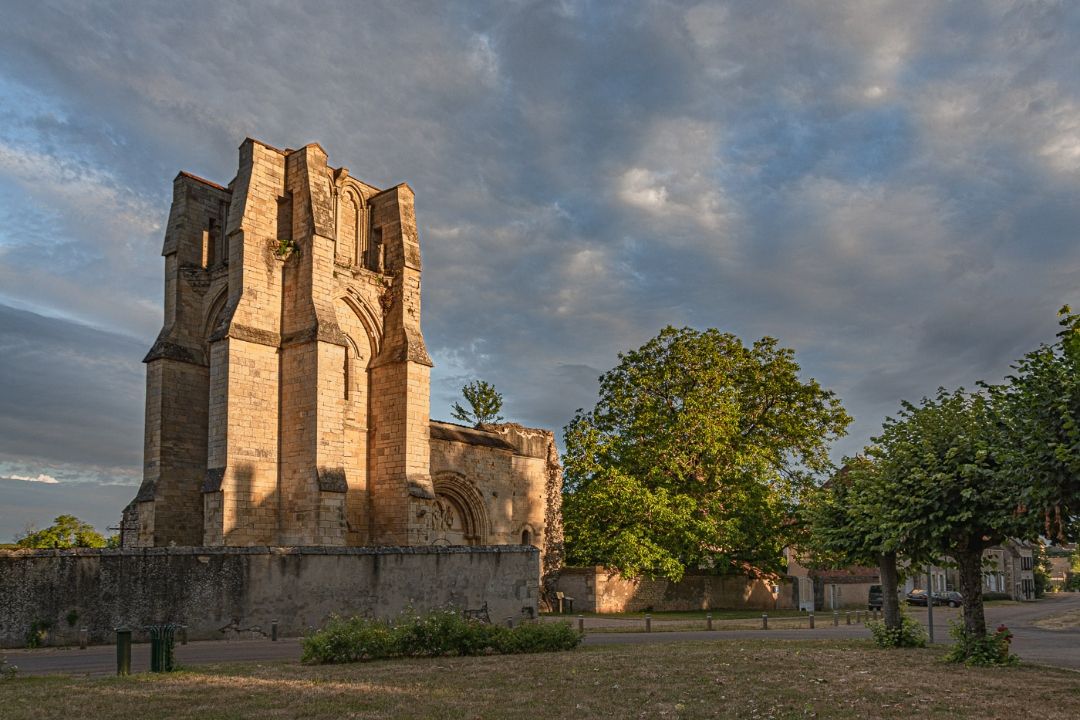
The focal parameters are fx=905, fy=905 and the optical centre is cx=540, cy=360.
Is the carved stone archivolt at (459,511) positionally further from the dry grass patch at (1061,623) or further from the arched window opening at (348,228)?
the dry grass patch at (1061,623)

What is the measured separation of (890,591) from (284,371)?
18649mm

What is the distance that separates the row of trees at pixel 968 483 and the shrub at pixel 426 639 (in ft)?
19.0

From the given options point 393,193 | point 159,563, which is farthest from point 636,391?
point 159,563

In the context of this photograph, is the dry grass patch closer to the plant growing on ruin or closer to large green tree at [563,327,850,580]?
large green tree at [563,327,850,580]

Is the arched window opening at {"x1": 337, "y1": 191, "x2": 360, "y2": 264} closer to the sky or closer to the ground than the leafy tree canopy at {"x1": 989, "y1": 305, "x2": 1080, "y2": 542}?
closer to the sky

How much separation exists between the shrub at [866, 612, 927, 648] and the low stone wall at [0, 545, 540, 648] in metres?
7.84

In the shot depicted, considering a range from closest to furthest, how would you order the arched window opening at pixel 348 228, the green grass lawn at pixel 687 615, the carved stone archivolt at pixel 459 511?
the green grass lawn at pixel 687 615
the arched window opening at pixel 348 228
the carved stone archivolt at pixel 459 511

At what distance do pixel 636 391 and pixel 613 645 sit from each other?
19626 mm

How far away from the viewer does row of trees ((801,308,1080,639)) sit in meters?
10.8

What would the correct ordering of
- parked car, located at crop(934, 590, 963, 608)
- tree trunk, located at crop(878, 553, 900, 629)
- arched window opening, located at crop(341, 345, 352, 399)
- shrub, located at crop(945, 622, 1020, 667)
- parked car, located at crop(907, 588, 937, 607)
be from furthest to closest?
parked car, located at crop(907, 588, 937, 607) < parked car, located at crop(934, 590, 963, 608) < arched window opening, located at crop(341, 345, 352, 399) < tree trunk, located at crop(878, 553, 900, 629) < shrub, located at crop(945, 622, 1020, 667)

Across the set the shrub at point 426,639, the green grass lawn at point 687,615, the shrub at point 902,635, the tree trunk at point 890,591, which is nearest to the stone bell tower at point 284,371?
the green grass lawn at point 687,615

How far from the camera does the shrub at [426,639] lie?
46.4ft

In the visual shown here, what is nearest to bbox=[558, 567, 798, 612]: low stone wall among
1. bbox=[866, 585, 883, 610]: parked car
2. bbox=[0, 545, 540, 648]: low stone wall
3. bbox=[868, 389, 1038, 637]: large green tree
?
bbox=[866, 585, 883, 610]: parked car

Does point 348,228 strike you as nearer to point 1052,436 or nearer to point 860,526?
point 860,526
